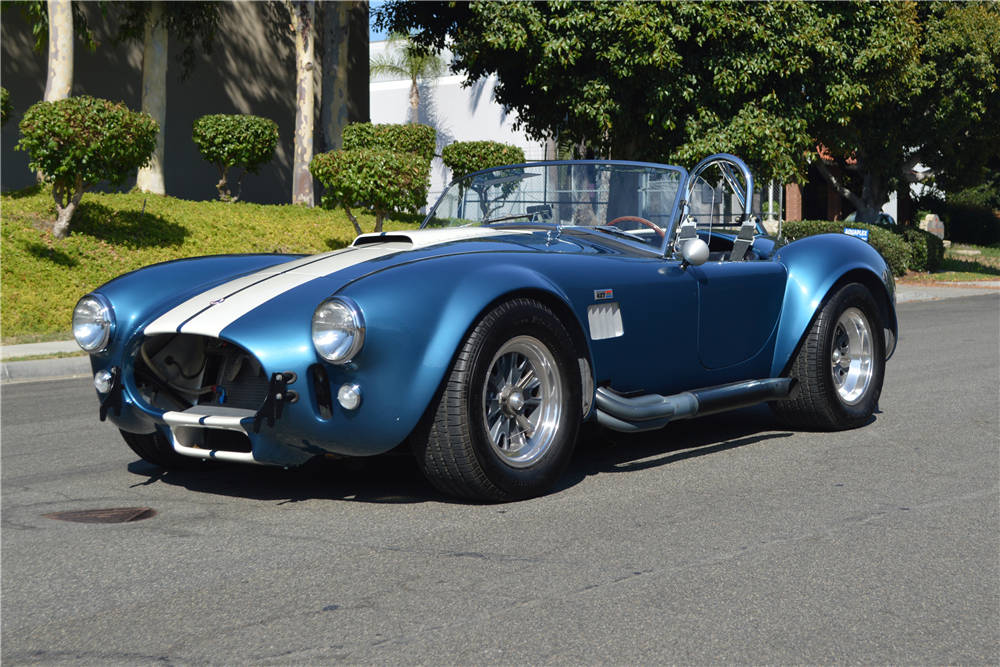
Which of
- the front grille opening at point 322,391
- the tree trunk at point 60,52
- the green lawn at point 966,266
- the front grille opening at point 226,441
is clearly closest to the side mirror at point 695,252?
the front grille opening at point 322,391

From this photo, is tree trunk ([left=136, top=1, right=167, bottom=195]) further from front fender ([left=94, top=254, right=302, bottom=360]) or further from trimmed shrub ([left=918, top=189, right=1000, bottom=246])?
trimmed shrub ([left=918, top=189, right=1000, bottom=246])

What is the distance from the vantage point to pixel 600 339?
442 centimetres

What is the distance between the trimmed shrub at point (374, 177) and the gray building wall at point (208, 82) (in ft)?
16.2

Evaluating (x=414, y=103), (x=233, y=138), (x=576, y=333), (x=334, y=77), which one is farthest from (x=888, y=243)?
(x=414, y=103)

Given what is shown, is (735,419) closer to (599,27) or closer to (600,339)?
(600,339)

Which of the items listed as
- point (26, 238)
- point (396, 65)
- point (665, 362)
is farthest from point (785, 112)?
point (396, 65)

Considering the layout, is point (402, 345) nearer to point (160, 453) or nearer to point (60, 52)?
point (160, 453)

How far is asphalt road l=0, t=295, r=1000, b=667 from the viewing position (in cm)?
273

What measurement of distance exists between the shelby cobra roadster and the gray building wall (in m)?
15.6

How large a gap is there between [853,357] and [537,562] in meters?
3.25

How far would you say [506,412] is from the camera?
13.5 ft

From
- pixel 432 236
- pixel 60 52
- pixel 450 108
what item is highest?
pixel 450 108

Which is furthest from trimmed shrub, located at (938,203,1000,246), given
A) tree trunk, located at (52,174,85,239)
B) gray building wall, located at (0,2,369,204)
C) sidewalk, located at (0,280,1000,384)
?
sidewalk, located at (0,280,1000,384)

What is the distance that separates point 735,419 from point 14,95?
1657 centimetres
